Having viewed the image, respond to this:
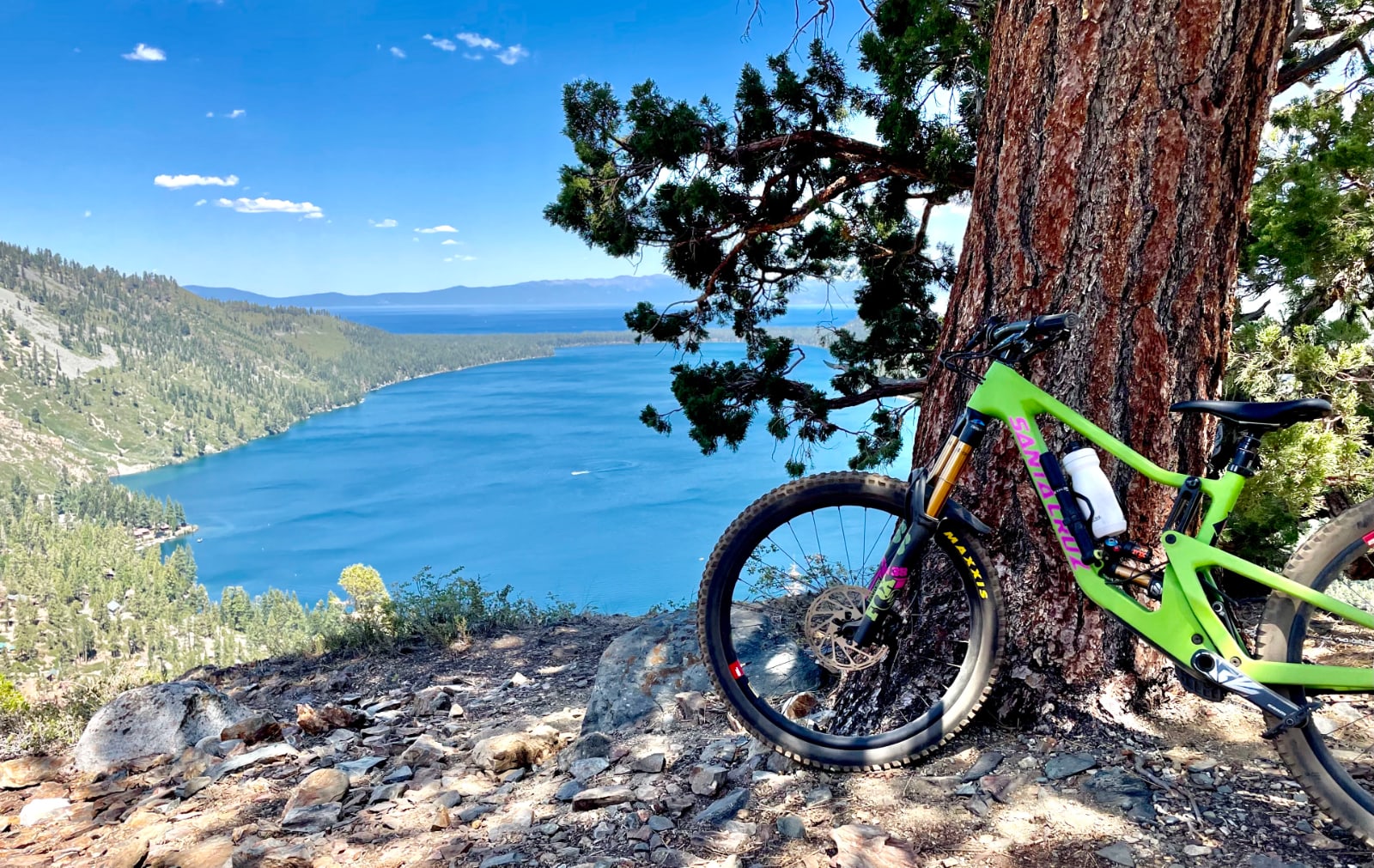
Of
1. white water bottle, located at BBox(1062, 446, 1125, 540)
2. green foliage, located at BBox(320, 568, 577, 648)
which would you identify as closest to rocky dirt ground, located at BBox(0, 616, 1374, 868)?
white water bottle, located at BBox(1062, 446, 1125, 540)

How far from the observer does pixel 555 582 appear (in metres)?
46.6

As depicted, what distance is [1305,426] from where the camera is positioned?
316 cm

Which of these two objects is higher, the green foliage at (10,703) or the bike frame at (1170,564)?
the bike frame at (1170,564)

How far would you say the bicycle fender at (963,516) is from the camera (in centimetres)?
202

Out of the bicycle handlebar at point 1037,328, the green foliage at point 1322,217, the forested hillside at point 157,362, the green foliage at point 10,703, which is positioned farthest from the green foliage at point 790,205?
the forested hillside at point 157,362

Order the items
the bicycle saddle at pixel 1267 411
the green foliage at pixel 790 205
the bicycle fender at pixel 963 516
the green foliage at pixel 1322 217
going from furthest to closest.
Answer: the green foliage at pixel 790 205, the green foliage at pixel 1322 217, the bicycle fender at pixel 963 516, the bicycle saddle at pixel 1267 411

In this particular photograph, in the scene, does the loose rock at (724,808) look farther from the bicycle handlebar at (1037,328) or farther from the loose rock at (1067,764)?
the bicycle handlebar at (1037,328)

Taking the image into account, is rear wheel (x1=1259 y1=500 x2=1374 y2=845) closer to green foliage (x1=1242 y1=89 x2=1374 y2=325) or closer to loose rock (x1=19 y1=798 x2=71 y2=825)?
green foliage (x1=1242 y1=89 x2=1374 y2=325)

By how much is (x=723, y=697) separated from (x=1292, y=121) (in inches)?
182

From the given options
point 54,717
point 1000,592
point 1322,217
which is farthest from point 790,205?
point 54,717

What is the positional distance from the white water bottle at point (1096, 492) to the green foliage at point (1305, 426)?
1.74 meters

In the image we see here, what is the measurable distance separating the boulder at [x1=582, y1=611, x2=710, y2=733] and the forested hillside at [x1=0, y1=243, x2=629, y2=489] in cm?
12117

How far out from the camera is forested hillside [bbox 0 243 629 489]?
364 feet

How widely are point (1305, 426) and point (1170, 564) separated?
1.97 metres
